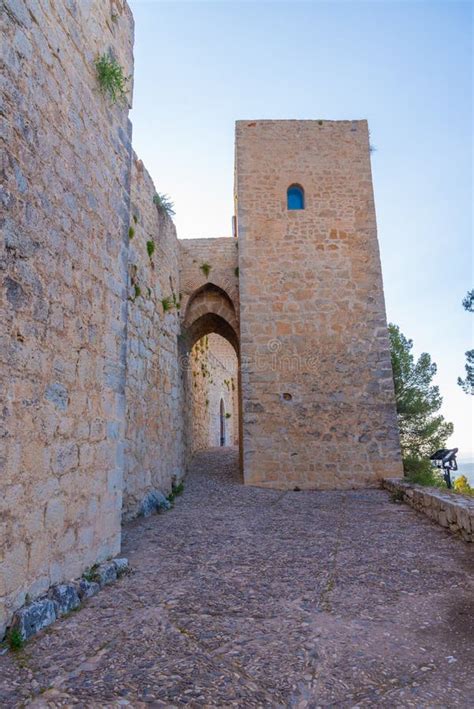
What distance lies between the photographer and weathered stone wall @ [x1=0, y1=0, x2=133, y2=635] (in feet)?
8.12

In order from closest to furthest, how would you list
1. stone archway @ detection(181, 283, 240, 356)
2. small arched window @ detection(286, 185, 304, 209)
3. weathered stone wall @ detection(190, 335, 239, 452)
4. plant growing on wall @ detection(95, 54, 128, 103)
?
plant growing on wall @ detection(95, 54, 128, 103) → small arched window @ detection(286, 185, 304, 209) → stone archway @ detection(181, 283, 240, 356) → weathered stone wall @ detection(190, 335, 239, 452)

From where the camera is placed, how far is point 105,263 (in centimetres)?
377

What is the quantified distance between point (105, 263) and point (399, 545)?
376cm

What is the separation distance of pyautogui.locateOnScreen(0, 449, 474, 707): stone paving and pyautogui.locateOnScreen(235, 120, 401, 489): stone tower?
405 cm

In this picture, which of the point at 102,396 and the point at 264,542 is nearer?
the point at 102,396

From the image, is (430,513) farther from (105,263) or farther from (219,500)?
(105,263)

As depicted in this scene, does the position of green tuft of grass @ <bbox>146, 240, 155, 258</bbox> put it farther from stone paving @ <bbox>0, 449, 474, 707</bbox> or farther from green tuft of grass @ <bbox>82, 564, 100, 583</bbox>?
green tuft of grass @ <bbox>82, 564, 100, 583</bbox>

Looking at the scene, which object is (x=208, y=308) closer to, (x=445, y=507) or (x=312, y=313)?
(x=312, y=313)

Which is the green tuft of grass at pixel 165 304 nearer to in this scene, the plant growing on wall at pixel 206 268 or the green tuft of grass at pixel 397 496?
the plant growing on wall at pixel 206 268

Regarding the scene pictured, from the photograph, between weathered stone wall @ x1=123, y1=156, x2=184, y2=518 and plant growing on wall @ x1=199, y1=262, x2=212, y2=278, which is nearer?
weathered stone wall @ x1=123, y1=156, x2=184, y2=518

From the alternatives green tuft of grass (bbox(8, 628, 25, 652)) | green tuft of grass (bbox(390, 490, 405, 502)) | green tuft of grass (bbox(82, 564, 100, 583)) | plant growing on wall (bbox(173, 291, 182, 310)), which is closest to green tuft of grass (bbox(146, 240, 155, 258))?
plant growing on wall (bbox(173, 291, 182, 310))

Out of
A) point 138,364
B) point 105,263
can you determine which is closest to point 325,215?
point 138,364

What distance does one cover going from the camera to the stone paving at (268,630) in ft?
6.31

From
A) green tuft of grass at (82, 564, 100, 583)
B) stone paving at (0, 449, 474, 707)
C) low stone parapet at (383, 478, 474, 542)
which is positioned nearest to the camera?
stone paving at (0, 449, 474, 707)
